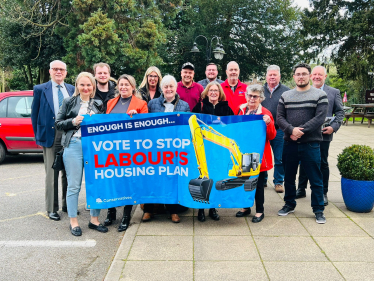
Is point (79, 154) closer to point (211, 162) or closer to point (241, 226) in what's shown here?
point (211, 162)

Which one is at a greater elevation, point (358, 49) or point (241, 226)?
point (358, 49)

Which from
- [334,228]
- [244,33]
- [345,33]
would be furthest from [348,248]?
[244,33]

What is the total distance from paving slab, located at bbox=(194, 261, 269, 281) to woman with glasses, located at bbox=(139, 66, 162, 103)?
2744 mm

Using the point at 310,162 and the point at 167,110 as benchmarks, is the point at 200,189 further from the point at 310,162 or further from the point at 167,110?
the point at 310,162

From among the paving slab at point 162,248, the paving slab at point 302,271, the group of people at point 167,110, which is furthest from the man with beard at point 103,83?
the paving slab at point 302,271

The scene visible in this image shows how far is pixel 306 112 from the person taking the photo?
4.54m

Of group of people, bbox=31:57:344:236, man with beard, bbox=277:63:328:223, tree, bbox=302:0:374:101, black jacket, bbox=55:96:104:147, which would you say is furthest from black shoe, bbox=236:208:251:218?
tree, bbox=302:0:374:101

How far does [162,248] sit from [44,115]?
253 cm

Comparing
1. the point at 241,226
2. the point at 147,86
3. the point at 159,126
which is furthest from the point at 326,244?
the point at 147,86

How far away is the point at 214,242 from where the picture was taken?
4.00m

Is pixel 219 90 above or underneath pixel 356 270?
above

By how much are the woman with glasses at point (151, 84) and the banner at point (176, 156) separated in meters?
0.99

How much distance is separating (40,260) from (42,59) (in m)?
21.0

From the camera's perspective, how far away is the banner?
4398 mm
